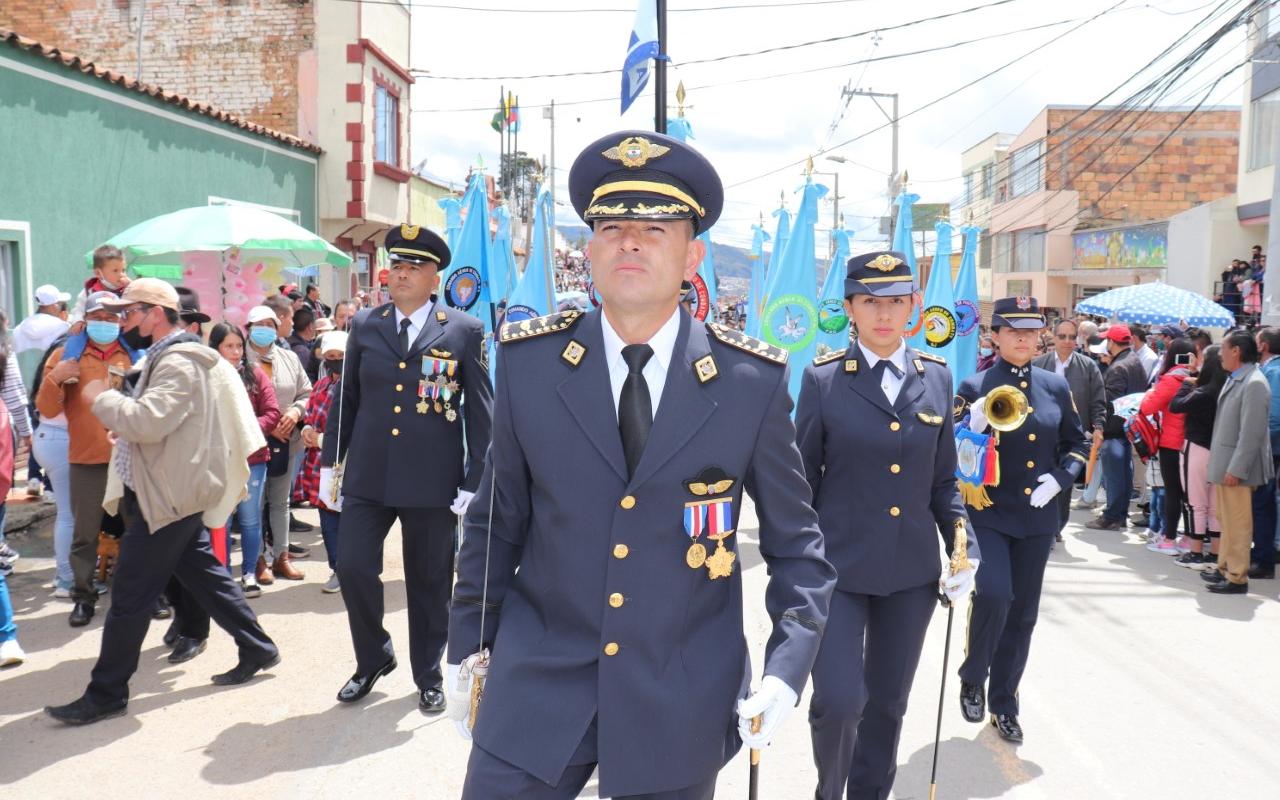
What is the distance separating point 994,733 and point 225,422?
14.3ft

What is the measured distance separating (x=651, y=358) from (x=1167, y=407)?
8820 mm

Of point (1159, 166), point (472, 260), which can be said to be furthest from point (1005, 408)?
point (1159, 166)

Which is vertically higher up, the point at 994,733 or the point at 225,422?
the point at 225,422

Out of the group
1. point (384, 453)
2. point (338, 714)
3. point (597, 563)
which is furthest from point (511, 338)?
point (338, 714)

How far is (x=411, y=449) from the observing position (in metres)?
5.29

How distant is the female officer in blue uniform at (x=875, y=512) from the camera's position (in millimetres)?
3957

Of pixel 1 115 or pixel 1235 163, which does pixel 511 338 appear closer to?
pixel 1 115

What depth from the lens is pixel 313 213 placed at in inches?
790

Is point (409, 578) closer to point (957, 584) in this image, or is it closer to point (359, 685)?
point (359, 685)

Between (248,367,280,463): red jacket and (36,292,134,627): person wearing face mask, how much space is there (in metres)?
0.97

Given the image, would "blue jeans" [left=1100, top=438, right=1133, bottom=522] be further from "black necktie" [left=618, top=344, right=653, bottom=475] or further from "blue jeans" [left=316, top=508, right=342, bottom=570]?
"black necktie" [left=618, top=344, right=653, bottom=475]

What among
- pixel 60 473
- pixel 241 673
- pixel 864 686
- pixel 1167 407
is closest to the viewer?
pixel 864 686

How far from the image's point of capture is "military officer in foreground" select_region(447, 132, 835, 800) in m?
2.43

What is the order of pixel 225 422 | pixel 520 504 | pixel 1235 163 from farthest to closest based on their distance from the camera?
1. pixel 1235 163
2. pixel 225 422
3. pixel 520 504
